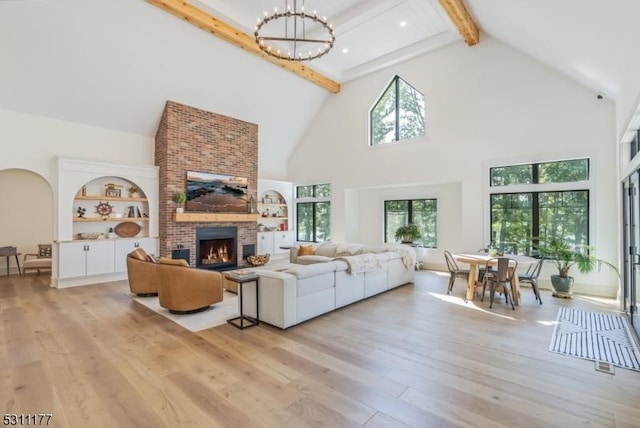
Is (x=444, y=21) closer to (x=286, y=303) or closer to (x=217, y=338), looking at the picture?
(x=286, y=303)

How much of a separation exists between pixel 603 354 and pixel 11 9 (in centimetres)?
967

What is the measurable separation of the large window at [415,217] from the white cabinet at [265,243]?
3.85 metres

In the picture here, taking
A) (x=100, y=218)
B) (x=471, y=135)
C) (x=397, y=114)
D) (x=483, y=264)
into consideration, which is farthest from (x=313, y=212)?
(x=483, y=264)

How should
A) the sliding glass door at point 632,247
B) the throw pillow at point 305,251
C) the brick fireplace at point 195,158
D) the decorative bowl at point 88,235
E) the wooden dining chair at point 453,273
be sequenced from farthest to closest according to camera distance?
the throw pillow at point 305,251 → the brick fireplace at point 195,158 → the decorative bowl at point 88,235 → the wooden dining chair at point 453,273 → the sliding glass door at point 632,247

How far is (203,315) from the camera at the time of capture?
15.2 feet

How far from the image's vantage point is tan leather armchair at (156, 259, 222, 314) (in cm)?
Result: 457

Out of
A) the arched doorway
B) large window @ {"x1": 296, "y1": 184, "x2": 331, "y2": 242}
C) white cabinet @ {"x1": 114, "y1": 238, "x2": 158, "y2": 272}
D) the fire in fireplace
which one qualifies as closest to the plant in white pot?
the fire in fireplace

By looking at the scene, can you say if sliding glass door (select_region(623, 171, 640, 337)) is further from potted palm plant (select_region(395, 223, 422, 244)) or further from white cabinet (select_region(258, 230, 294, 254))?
white cabinet (select_region(258, 230, 294, 254))

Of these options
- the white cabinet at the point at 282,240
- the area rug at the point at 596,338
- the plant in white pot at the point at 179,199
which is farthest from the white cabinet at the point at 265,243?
the area rug at the point at 596,338

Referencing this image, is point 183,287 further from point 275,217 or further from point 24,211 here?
point 24,211

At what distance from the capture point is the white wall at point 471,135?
5883mm

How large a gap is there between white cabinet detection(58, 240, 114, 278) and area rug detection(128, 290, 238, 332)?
6.81 ft

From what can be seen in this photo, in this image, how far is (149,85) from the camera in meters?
7.16

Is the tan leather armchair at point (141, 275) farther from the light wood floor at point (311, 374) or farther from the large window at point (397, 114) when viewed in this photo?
the large window at point (397, 114)
